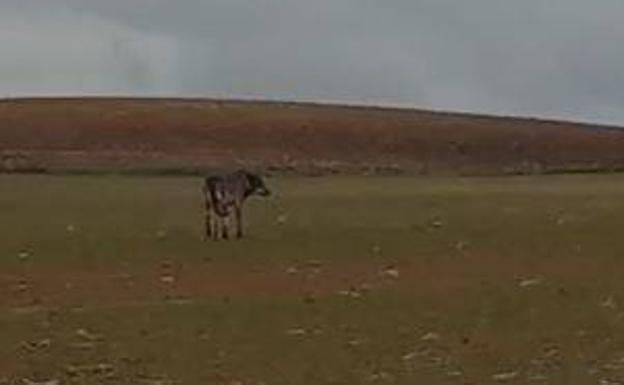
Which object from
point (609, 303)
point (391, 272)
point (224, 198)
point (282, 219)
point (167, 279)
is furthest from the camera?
point (282, 219)

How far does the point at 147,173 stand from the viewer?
195ft

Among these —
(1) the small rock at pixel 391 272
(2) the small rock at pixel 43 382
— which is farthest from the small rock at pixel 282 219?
(2) the small rock at pixel 43 382

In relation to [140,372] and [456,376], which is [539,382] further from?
[140,372]

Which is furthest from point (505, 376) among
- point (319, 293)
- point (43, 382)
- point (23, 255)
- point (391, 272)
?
point (23, 255)

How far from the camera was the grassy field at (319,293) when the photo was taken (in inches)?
709

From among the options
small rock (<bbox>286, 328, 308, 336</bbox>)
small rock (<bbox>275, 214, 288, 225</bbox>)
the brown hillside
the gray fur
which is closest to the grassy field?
small rock (<bbox>286, 328, 308, 336</bbox>)

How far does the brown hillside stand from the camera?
69.1 meters

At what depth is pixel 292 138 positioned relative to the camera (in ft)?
258

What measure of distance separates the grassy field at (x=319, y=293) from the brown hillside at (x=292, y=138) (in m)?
29.4

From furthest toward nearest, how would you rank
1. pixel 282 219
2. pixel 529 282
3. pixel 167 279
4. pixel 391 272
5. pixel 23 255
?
pixel 282 219, pixel 23 255, pixel 391 272, pixel 167 279, pixel 529 282

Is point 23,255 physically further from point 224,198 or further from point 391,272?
point 391,272

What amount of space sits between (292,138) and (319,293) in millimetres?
55259

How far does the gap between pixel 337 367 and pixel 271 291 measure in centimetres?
608

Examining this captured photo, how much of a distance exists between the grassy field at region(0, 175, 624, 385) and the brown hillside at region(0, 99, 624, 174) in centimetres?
2935
